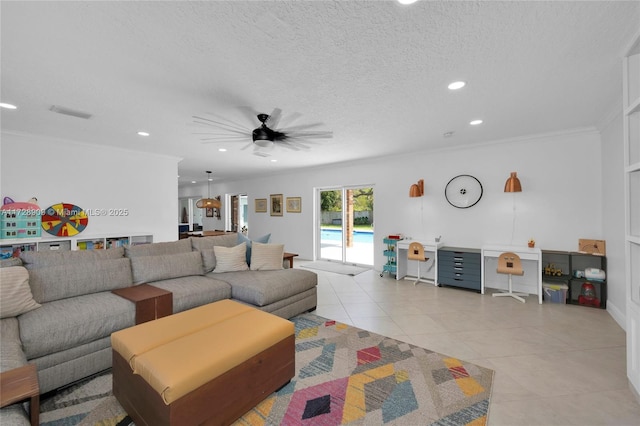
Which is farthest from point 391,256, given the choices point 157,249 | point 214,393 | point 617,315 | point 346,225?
point 214,393

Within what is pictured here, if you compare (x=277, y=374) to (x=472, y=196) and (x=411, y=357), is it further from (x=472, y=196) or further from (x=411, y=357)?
(x=472, y=196)

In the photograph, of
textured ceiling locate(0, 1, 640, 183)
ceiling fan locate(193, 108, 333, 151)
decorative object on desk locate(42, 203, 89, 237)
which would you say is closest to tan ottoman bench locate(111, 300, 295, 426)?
ceiling fan locate(193, 108, 333, 151)

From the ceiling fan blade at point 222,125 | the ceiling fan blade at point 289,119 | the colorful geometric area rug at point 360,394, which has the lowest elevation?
the colorful geometric area rug at point 360,394

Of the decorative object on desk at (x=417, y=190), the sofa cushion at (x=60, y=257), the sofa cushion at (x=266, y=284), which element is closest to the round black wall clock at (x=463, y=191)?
the decorative object on desk at (x=417, y=190)

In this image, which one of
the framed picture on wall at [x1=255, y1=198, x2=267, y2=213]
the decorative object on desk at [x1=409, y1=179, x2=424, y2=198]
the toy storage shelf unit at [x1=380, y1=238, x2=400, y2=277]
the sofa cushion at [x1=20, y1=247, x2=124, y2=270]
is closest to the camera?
the sofa cushion at [x1=20, y1=247, x2=124, y2=270]

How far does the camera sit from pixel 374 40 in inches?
71.5

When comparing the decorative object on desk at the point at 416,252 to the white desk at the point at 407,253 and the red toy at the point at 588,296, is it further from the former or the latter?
the red toy at the point at 588,296

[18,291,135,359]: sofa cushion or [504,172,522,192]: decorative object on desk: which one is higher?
[504,172,522,192]: decorative object on desk

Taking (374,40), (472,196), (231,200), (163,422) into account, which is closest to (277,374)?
(163,422)

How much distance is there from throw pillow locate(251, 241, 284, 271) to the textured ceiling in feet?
5.76

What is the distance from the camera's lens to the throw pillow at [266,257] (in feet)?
12.4

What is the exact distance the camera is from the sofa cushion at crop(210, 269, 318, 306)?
118 inches

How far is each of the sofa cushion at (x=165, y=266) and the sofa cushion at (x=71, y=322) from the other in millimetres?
497

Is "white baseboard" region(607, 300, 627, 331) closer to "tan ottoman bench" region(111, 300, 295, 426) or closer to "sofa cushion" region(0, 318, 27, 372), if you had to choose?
"tan ottoman bench" region(111, 300, 295, 426)
